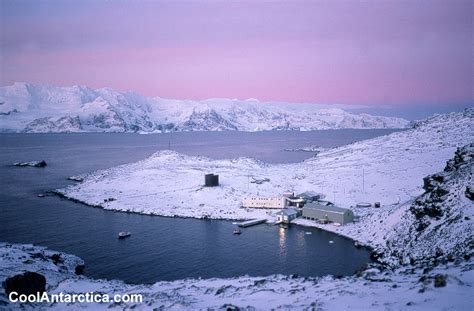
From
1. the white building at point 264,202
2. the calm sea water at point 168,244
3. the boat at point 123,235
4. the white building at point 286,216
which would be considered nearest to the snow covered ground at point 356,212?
the white building at point 264,202

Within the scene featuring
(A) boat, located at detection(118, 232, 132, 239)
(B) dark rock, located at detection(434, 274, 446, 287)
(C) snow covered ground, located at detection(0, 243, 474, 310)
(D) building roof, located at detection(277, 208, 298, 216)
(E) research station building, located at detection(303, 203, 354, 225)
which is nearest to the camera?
(C) snow covered ground, located at detection(0, 243, 474, 310)

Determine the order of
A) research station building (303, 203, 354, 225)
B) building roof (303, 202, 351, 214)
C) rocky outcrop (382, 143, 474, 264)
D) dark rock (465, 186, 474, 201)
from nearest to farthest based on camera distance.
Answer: rocky outcrop (382, 143, 474, 264)
dark rock (465, 186, 474, 201)
research station building (303, 203, 354, 225)
building roof (303, 202, 351, 214)

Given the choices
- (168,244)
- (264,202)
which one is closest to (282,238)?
(264,202)

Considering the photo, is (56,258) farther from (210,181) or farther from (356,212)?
(356,212)

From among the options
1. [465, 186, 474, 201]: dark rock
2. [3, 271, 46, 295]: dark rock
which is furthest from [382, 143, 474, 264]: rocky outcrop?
[3, 271, 46, 295]: dark rock

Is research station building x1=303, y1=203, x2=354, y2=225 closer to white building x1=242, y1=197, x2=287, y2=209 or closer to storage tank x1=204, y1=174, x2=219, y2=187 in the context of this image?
white building x1=242, y1=197, x2=287, y2=209

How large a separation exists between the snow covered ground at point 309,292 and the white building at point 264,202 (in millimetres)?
35707

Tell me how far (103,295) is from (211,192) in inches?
2032

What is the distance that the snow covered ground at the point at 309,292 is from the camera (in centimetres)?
2009

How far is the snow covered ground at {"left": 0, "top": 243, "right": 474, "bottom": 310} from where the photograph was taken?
20.1 meters

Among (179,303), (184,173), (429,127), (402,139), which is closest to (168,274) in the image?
(179,303)

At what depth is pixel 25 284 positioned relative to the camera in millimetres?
29766

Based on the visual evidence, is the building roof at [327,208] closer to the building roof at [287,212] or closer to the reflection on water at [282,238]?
the building roof at [287,212]

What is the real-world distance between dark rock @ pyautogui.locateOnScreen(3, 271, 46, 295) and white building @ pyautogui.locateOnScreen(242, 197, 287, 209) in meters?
45.0
